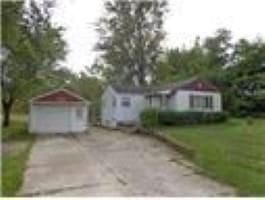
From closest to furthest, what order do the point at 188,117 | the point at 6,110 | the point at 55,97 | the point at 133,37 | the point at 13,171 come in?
the point at 13,171 < the point at 188,117 < the point at 55,97 < the point at 6,110 < the point at 133,37

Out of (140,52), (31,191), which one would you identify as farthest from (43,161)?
(140,52)

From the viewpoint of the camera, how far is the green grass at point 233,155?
39.1 feet

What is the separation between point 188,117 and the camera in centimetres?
3017

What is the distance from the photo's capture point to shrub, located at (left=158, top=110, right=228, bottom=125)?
29750mm

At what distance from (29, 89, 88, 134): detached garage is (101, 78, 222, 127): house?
3.80 meters

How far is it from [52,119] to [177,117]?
8.25 m

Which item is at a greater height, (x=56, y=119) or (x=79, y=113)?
A: (x=79, y=113)

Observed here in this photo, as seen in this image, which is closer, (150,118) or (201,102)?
(150,118)

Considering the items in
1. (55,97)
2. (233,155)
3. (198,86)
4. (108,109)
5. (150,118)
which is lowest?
(233,155)

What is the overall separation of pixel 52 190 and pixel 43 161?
5769 mm

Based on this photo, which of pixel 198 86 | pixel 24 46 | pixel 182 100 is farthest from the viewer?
pixel 198 86

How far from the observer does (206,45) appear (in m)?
50.2

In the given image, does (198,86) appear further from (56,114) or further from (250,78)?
(56,114)

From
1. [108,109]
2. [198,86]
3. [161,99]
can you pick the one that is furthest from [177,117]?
[108,109]
